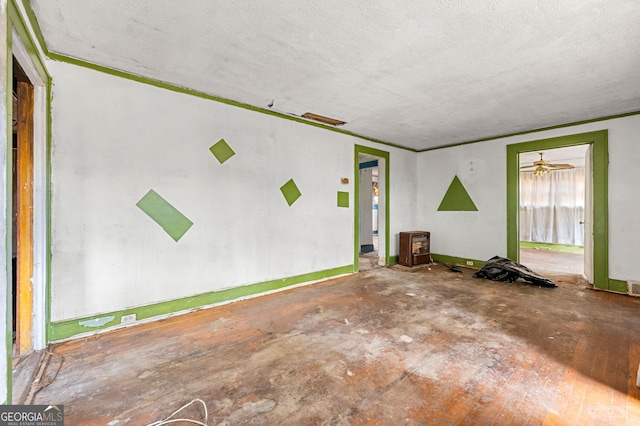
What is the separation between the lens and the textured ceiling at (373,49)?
1917 mm

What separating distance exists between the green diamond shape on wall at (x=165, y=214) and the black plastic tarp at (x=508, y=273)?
476cm

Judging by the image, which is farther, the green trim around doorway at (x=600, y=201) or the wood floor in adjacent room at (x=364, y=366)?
the green trim around doorway at (x=600, y=201)

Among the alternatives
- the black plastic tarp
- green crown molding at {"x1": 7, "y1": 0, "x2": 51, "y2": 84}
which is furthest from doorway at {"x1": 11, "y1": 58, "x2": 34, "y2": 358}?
the black plastic tarp

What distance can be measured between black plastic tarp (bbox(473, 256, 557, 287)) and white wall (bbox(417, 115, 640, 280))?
53 cm

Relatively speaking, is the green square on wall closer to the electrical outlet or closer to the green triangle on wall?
the green triangle on wall

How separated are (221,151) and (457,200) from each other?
4852 mm

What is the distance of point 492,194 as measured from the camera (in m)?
5.36

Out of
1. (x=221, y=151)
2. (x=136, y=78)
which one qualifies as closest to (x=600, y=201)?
(x=221, y=151)

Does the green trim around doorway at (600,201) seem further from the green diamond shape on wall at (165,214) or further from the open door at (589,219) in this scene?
the green diamond shape on wall at (165,214)

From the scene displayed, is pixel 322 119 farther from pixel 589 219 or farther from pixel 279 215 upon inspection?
pixel 589 219

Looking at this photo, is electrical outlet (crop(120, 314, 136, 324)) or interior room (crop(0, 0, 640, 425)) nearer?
interior room (crop(0, 0, 640, 425))

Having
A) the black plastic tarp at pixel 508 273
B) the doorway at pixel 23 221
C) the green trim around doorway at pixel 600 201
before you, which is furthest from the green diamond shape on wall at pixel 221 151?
the green trim around doorway at pixel 600 201

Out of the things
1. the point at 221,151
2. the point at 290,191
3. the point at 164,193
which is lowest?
the point at 164,193

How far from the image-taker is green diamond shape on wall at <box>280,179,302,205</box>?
412 centimetres
